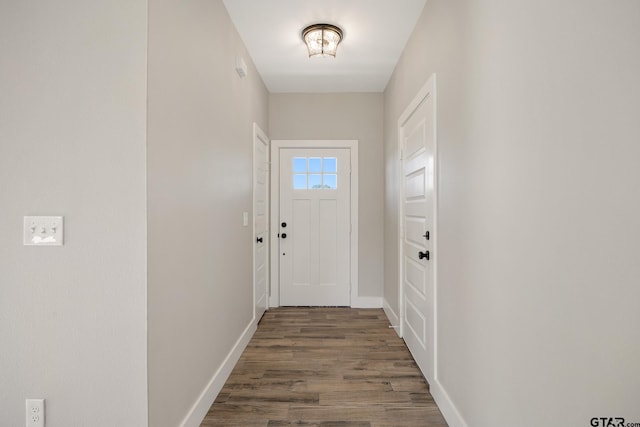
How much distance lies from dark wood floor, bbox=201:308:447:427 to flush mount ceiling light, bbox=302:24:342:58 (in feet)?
8.37

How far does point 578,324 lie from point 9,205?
2.08 m

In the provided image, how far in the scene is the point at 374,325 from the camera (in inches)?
137

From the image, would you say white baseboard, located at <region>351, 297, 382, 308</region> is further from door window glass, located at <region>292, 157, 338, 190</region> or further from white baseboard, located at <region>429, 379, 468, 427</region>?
white baseboard, located at <region>429, 379, 468, 427</region>

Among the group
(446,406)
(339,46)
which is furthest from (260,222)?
(446,406)

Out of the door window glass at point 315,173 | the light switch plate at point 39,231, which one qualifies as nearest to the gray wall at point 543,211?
the light switch plate at point 39,231

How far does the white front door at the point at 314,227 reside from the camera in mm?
4164

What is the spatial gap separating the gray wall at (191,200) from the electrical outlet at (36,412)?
0.45 m

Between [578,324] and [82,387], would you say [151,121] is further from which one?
[578,324]

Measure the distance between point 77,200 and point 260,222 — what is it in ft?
7.68

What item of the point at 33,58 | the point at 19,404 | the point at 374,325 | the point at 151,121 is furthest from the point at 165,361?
the point at 374,325

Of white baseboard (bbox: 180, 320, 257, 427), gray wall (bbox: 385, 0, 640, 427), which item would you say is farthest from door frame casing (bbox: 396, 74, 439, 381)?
white baseboard (bbox: 180, 320, 257, 427)

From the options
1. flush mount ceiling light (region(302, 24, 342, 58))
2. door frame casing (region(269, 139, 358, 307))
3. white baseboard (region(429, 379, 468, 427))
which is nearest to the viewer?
white baseboard (region(429, 379, 468, 427))

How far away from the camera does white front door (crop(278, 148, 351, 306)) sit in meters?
4.16

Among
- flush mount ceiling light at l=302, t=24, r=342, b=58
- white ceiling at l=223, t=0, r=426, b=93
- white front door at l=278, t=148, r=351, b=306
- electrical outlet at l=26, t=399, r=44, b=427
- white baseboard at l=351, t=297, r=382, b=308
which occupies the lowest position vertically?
white baseboard at l=351, t=297, r=382, b=308
